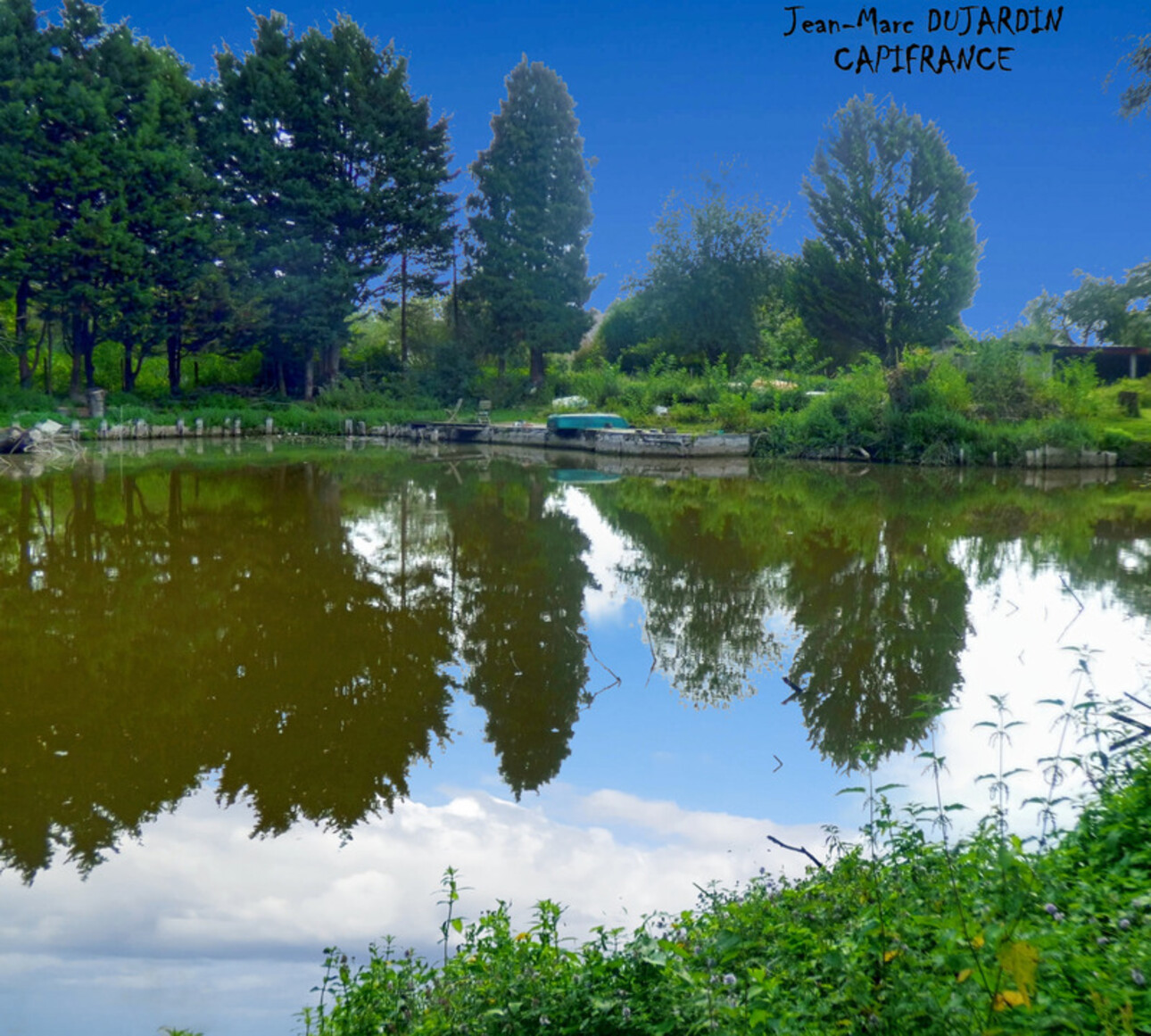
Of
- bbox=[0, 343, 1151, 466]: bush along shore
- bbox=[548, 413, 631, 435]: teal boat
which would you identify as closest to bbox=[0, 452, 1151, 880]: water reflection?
bbox=[0, 343, 1151, 466]: bush along shore

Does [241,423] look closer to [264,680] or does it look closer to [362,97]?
[362,97]

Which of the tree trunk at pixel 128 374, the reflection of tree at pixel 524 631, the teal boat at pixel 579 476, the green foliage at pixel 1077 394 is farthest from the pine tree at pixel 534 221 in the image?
the reflection of tree at pixel 524 631

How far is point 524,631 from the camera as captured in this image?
24.5ft

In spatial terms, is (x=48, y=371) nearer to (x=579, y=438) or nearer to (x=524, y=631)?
(x=579, y=438)

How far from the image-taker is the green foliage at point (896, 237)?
3919cm

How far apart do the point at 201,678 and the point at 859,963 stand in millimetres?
4785

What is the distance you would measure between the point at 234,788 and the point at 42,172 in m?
30.9

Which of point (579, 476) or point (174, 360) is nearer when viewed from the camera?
point (579, 476)

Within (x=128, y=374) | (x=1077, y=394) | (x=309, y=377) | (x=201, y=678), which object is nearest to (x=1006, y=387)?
(x=1077, y=394)

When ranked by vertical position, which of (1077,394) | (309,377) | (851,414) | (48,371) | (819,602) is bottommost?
(819,602)

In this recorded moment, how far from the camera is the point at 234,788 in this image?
4.55 m

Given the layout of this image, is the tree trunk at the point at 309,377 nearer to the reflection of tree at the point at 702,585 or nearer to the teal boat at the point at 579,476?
the teal boat at the point at 579,476

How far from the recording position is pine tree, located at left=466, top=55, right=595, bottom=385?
120 ft

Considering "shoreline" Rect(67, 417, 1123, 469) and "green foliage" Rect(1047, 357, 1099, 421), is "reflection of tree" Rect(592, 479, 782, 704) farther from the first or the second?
"green foliage" Rect(1047, 357, 1099, 421)
